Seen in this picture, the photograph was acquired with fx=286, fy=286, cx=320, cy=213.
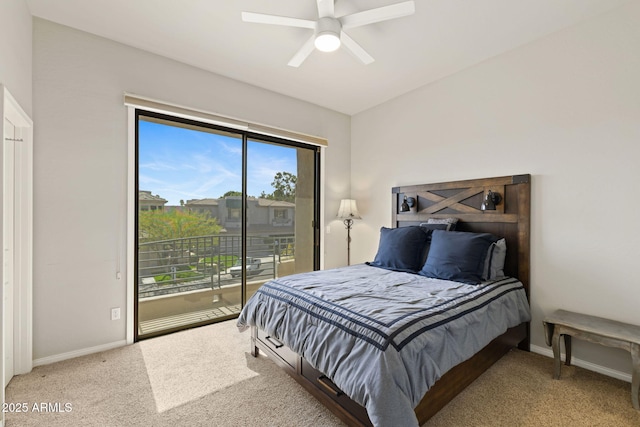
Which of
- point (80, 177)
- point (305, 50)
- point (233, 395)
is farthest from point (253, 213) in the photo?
point (233, 395)

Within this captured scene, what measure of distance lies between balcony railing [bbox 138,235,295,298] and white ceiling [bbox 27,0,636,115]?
192cm

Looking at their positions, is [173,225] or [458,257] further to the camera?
[173,225]

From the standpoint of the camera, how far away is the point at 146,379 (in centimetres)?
212

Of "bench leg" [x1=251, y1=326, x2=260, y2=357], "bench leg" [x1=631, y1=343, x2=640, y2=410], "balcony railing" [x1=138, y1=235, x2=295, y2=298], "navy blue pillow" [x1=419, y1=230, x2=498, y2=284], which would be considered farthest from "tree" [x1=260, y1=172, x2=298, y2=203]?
"bench leg" [x1=631, y1=343, x2=640, y2=410]

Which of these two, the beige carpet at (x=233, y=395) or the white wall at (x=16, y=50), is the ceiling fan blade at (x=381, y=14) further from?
the beige carpet at (x=233, y=395)

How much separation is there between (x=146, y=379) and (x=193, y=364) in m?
0.33

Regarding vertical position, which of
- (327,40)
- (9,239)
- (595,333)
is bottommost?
(595,333)

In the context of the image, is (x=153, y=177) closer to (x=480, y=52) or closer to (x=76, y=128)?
(x=76, y=128)

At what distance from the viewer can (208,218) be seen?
3264 millimetres

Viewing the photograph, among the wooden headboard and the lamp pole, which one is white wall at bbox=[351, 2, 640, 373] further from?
the lamp pole

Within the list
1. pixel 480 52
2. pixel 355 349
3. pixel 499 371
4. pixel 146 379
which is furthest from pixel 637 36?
pixel 146 379

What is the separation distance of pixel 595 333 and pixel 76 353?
4004mm

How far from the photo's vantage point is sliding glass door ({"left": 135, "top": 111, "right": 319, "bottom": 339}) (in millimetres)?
2922

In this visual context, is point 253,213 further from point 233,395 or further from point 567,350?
point 567,350
